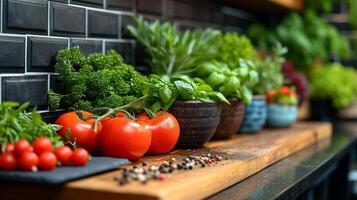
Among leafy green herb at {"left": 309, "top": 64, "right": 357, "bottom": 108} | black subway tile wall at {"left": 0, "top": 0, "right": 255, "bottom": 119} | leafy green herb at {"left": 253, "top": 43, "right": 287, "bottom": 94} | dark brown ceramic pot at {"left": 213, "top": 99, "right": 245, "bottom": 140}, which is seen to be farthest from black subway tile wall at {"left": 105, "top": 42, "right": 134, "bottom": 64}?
leafy green herb at {"left": 309, "top": 64, "right": 357, "bottom": 108}

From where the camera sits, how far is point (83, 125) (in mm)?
1283

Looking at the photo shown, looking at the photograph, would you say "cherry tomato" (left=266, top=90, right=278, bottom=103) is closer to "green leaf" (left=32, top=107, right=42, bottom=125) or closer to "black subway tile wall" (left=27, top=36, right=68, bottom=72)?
"black subway tile wall" (left=27, top=36, right=68, bottom=72)

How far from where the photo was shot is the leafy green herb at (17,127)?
109 centimetres

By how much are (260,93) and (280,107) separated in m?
0.14

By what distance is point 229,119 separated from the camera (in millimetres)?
1835

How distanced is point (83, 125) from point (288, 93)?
4.06 ft

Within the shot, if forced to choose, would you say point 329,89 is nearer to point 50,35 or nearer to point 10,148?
point 50,35

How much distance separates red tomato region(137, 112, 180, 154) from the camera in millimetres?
1399

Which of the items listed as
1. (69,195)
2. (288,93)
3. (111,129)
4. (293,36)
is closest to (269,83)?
(288,93)

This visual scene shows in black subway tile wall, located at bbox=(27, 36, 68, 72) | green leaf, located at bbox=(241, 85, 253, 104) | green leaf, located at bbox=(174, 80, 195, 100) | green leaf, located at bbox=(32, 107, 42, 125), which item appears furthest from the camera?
green leaf, located at bbox=(241, 85, 253, 104)

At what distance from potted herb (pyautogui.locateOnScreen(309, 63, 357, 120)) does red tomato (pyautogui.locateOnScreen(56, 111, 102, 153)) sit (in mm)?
Result: 1991

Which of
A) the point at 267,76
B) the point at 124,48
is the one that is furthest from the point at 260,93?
the point at 124,48

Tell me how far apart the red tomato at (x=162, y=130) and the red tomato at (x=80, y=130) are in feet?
0.42

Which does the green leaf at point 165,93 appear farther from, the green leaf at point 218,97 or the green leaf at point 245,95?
the green leaf at point 245,95
